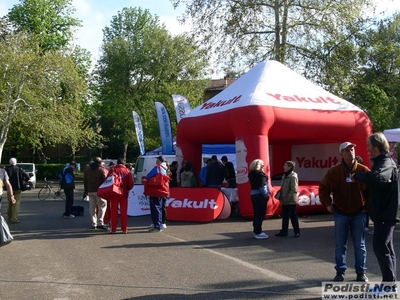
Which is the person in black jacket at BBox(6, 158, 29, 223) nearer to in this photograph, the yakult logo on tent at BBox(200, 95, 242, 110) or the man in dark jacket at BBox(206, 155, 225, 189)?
the man in dark jacket at BBox(206, 155, 225, 189)

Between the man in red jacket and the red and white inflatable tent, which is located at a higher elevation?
the red and white inflatable tent

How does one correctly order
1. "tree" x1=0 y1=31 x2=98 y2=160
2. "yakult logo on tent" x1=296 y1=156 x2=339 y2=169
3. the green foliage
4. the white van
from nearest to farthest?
"yakult logo on tent" x1=296 y1=156 x2=339 y2=169 < the white van < "tree" x1=0 y1=31 x2=98 y2=160 < the green foliage

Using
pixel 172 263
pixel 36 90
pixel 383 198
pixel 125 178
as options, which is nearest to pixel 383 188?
pixel 383 198

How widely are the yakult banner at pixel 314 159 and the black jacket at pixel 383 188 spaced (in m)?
12.0

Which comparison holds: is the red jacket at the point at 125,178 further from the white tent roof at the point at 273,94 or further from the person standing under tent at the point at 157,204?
the white tent roof at the point at 273,94

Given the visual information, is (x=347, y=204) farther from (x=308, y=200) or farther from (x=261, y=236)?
(x=308, y=200)

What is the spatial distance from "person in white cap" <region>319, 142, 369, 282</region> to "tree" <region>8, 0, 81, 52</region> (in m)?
39.9

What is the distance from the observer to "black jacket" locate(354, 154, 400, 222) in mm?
5871

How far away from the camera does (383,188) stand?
5.89 metres

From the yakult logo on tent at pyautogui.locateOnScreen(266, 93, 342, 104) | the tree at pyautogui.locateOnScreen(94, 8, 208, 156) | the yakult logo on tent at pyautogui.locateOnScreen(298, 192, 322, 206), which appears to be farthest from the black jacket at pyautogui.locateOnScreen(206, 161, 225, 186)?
the tree at pyautogui.locateOnScreen(94, 8, 208, 156)

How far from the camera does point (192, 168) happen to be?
16.5 metres

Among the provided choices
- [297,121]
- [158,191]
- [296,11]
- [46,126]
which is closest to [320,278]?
[158,191]

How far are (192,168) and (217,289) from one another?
979 centimetres

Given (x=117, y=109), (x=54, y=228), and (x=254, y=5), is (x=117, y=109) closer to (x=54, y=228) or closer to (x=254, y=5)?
(x=254, y=5)
